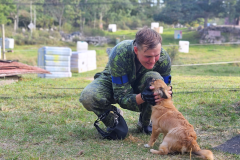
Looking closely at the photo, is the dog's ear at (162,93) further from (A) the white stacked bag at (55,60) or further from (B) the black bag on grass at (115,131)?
(A) the white stacked bag at (55,60)

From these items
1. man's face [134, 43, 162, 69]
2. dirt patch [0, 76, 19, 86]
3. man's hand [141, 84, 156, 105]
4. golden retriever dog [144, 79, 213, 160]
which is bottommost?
dirt patch [0, 76, 19, 86]

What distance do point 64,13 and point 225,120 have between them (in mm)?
51386

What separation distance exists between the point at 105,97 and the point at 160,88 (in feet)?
2.79

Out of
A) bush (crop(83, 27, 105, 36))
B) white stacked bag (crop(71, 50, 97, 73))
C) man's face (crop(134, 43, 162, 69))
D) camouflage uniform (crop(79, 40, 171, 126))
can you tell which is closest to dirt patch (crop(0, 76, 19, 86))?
camouflage uniform (crop(79, 40, 171, 126))

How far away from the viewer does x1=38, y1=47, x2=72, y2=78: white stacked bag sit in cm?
1284

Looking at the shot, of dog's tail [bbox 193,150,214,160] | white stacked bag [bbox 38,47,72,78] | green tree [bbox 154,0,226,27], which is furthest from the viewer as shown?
green tree [bbox 154,0,226,27]

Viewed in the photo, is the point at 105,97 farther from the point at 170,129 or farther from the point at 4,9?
the point at 4,9

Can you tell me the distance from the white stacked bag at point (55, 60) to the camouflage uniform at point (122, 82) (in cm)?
931

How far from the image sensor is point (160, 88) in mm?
3285

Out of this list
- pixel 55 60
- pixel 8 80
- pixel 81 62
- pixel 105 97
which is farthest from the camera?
pixel 81 62

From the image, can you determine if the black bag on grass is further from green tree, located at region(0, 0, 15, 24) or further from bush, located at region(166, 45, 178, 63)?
green tree, located at region(0, 0, 15, 24)

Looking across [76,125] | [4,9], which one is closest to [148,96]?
[76,125]

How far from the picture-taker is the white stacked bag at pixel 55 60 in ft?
42.1

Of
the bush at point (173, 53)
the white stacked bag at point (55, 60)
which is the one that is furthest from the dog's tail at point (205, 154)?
the bush at point (173, 53)
